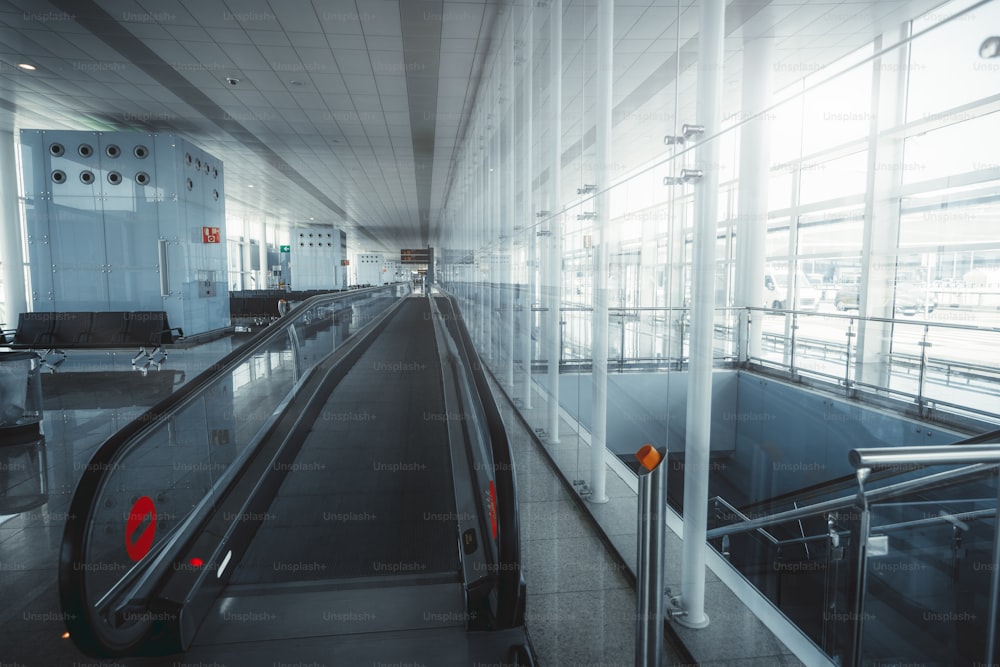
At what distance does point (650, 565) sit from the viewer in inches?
71.7

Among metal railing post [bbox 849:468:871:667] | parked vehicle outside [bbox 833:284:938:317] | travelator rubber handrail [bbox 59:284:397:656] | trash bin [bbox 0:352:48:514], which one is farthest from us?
trash bin [bbox 0:352:48:514]

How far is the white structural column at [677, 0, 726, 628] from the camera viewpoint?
239 cm

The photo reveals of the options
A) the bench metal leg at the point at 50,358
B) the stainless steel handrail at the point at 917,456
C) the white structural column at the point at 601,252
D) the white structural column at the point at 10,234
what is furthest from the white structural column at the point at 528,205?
the white structural column at the point at 10,234


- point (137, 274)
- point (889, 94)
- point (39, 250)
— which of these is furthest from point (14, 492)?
point (39, 250)

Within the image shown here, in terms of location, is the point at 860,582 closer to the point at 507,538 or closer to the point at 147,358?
A: the point at 507,538

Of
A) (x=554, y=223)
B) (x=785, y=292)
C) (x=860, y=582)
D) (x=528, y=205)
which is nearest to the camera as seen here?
(x=860, y=582)

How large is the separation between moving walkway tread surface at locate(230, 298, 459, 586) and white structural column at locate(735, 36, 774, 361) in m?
3.92

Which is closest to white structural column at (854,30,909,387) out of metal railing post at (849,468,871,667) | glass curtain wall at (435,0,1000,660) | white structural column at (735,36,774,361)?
glass curtain wall at (435,0,1000,660)

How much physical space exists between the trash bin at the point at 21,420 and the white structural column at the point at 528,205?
191 inches

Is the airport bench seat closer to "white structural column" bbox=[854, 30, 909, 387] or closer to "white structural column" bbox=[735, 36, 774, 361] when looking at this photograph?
"white structural column" bbox=[735, 36, 774, 361]

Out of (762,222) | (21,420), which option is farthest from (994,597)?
(21,420)

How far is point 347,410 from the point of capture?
729cm

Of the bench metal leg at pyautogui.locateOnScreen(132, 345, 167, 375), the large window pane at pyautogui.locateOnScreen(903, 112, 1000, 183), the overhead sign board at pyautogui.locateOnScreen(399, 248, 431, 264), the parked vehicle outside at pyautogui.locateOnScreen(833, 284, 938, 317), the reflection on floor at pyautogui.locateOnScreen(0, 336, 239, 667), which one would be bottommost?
the reflection on floor at pyautogui.locateOnScreen(0, 336, 239, 667)

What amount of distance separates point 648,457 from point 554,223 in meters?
3.67
